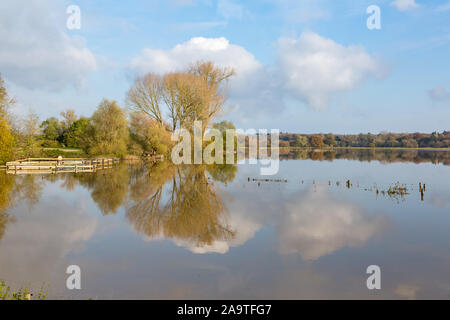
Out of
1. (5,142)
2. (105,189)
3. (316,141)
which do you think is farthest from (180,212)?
(316,141)

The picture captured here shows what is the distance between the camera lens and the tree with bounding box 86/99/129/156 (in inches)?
1339

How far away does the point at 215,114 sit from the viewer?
37344 mm

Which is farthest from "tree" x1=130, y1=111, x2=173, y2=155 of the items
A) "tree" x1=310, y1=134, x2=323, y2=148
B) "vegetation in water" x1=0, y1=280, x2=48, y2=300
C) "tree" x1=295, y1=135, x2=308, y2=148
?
"tree" x1=310, y1=134, x2=323, y2=148

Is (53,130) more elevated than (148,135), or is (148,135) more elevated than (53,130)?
(53,130)

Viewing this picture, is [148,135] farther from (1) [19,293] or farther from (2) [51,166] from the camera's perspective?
(1) [19,293]

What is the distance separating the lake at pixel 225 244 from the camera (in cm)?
544

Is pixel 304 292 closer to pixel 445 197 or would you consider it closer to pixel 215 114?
pixel 445 197

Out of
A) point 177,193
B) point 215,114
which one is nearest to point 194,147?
point 215,114

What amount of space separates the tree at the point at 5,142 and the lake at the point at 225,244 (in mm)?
11678

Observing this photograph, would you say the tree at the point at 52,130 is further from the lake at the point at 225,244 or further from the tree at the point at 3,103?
the lake at the point at 225,244

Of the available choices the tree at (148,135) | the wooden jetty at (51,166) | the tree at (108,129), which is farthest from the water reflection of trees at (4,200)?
the tree at (148,135)

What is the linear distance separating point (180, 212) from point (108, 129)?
26.1 meters

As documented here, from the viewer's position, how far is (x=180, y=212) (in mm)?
10930
